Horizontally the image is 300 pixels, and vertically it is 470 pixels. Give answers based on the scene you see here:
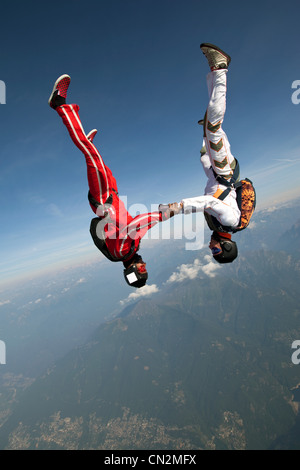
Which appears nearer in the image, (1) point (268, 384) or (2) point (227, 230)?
(2) point (227, 230)

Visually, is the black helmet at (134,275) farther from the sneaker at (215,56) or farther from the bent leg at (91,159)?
the sneaker at (215,56)

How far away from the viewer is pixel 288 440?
127812 millimetres

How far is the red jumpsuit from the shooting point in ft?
10.8

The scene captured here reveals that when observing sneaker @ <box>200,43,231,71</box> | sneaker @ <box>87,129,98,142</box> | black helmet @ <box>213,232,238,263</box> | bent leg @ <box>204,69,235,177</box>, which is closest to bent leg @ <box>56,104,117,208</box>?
sneaker @ <box>87,129,98,142</box>

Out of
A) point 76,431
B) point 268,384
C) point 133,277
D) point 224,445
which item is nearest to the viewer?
point 133,277

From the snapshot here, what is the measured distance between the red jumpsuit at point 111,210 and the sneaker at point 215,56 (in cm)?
192

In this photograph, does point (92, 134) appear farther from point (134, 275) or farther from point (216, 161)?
point (134, 275)

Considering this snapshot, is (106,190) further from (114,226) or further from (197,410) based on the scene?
(197,410)

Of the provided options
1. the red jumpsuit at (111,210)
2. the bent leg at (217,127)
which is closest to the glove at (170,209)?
the red jumpsuit at (111,210)

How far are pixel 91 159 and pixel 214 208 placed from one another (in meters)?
2.12

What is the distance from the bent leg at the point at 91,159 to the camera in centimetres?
311

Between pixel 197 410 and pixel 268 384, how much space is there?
60.0 metres

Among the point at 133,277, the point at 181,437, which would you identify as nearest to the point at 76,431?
the point at 181,437

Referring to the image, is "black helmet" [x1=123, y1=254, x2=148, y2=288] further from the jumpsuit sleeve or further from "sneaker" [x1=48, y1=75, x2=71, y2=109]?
"sneaker" [x1=48, y1=75, x2=71, y2=109]
